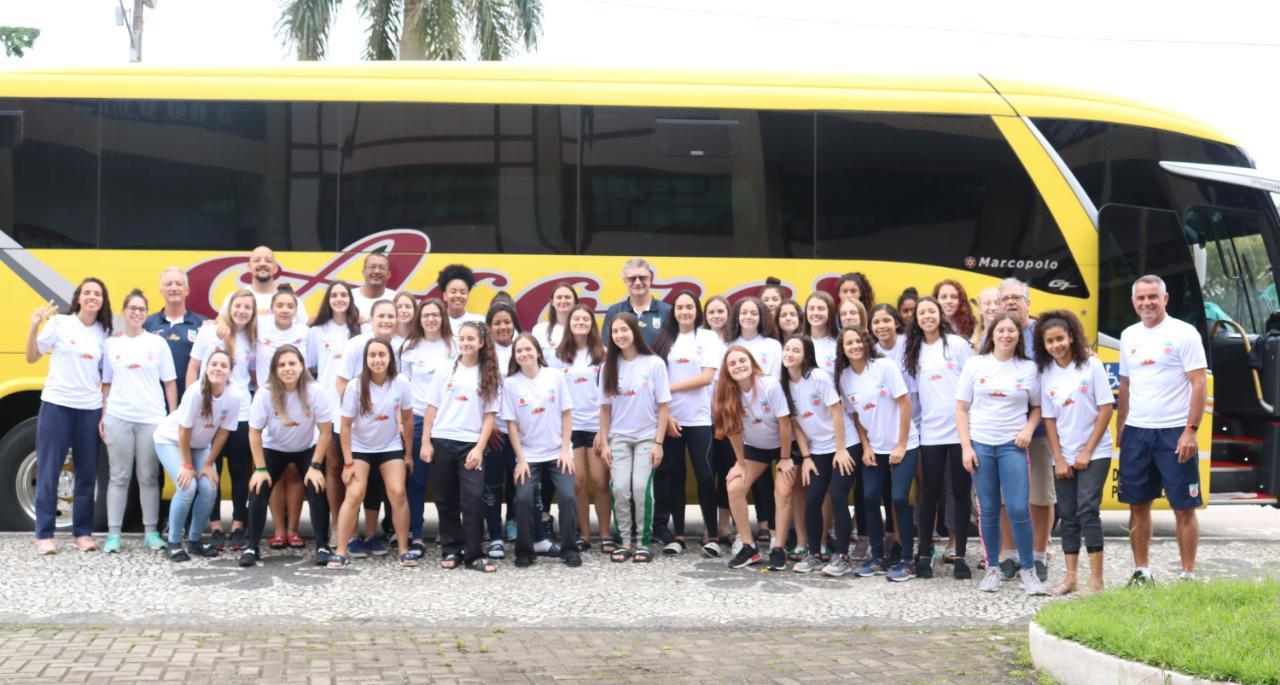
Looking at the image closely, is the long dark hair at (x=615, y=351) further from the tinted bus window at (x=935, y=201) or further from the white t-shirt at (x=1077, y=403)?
the white t-shirt at (x=1077, y=403)

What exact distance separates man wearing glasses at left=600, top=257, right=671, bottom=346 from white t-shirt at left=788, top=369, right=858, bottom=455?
1.20 metres

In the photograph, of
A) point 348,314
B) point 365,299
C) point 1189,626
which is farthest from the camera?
point 365,299

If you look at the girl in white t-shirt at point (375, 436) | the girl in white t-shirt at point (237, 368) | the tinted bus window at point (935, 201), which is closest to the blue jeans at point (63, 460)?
the girl in white t-shirt at point (237, 368)

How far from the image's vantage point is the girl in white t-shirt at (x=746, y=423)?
884 cm

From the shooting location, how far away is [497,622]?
7008 millimetres

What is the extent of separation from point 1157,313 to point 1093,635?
293cm

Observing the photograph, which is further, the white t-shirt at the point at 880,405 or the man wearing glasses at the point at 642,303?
the man wearing glasses at the point at 642,303

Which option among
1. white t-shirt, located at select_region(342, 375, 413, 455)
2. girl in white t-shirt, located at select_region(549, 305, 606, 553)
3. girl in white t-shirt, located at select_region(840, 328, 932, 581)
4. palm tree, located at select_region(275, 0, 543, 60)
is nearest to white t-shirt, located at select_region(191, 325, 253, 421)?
white t-shirt, located at select_region(342, 375, 413, 455)

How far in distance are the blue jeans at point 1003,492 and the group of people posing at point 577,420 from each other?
0.01m

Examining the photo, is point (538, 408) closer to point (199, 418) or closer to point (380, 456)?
point (380, 456)

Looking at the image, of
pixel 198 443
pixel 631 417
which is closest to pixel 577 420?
pixel 631 417

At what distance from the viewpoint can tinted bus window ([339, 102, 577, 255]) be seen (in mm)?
9906

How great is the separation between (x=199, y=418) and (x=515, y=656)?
3.82m

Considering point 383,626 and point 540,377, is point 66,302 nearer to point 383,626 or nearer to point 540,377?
point 540,377
